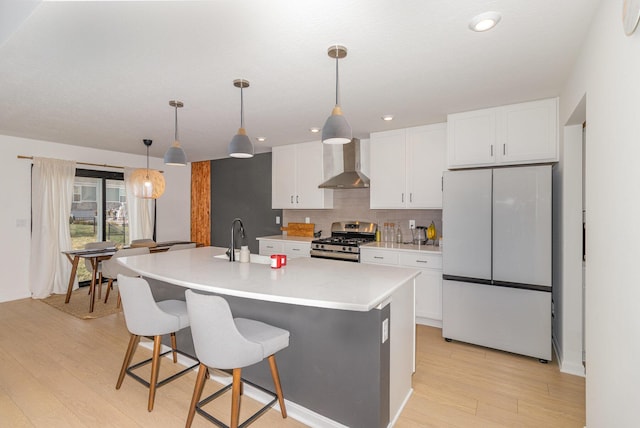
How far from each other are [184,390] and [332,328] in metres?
1.36

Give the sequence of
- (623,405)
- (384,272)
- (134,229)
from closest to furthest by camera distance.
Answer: (623,405), (384,272), (134,229)

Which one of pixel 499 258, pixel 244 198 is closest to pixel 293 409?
pixel 499 258

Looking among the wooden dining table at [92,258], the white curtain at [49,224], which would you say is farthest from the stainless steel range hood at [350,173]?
the white curtain at [49,224]

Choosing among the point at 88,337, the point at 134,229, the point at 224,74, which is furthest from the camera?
the point at 134,229

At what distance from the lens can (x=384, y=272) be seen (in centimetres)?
229

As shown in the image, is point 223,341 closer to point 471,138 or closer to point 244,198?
point 471,138

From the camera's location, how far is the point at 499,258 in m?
3.02

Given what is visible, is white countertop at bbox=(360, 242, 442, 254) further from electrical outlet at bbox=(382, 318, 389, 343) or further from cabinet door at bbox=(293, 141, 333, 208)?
electrical outlet at bbox=(382, 318, 389, 343)

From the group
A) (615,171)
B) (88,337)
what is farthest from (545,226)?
(88,337)

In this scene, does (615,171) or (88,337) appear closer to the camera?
(615,171)

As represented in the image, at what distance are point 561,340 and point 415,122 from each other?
2578mm

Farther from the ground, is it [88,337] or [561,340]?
[561,340]

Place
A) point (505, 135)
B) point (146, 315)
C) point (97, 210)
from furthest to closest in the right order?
point (97, 210)
point (505, 135)
point (146, 315)

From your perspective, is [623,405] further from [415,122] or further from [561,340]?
[415,122]
